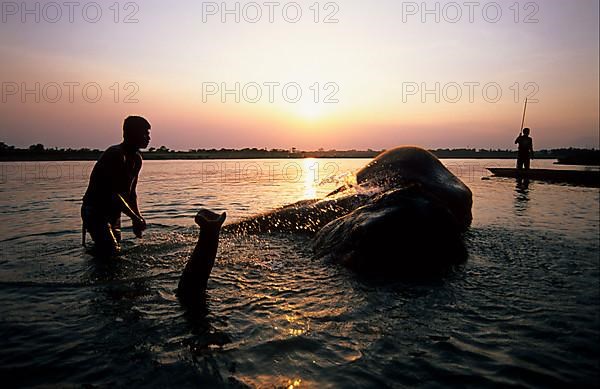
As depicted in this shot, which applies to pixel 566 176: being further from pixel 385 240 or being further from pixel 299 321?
pixel 299 321

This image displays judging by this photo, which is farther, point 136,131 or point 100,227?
point 100,227

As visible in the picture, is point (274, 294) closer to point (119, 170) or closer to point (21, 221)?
point (119, 170)

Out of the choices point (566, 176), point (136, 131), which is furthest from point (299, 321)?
point (566, 176)

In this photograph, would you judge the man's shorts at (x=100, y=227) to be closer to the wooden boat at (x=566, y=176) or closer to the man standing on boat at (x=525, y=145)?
Result: the wooden boat at (x=566, y=176)

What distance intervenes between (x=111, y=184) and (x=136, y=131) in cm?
92

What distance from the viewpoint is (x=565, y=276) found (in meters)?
5.10

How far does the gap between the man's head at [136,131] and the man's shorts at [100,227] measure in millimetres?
1234

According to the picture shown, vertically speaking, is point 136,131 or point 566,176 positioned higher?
point 136,131

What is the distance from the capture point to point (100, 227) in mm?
6305

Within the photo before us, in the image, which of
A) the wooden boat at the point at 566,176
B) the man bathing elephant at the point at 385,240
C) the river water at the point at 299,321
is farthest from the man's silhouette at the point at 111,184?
the wooden boat at the point at 566,176

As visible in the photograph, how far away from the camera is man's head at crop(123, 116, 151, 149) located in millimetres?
6039

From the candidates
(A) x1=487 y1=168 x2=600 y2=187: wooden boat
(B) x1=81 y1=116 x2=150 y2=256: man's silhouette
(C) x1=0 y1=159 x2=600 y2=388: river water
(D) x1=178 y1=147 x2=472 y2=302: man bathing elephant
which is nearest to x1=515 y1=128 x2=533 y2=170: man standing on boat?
(A) x1=487 y1=168 x2=600 y2=187: wooden boat

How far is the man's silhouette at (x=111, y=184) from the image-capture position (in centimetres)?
602

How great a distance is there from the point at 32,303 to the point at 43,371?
1901mm
